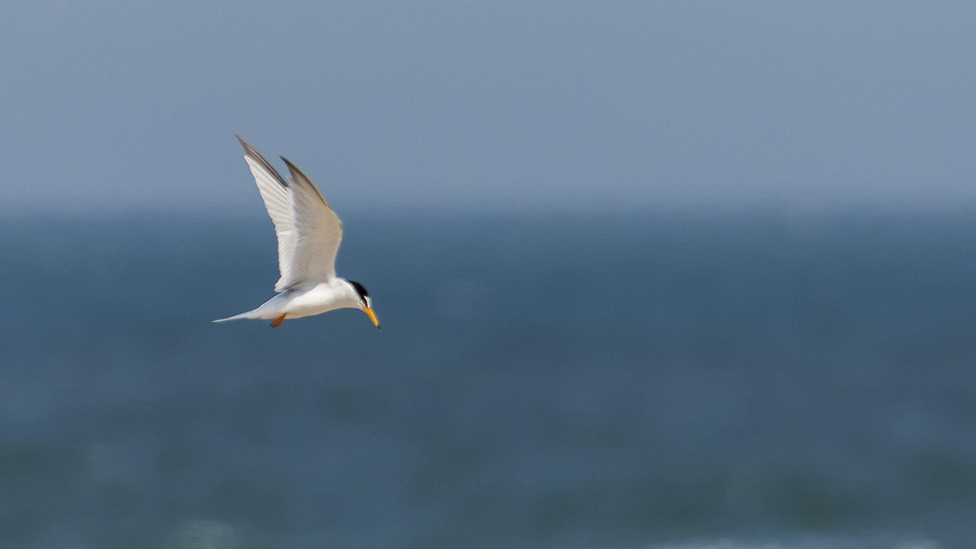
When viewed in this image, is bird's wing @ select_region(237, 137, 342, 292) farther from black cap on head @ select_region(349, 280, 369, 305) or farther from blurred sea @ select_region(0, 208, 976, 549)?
blurred sea @ select_region(0, 208, 976, 549)

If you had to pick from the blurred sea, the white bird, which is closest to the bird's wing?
the white bird

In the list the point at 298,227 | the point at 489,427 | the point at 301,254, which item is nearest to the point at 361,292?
the point at 301,254

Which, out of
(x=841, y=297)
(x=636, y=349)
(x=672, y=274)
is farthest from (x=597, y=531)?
(x=672, y=274)

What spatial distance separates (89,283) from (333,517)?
350ft

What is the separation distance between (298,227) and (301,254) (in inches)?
14.9

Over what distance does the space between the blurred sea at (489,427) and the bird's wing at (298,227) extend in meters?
41.1

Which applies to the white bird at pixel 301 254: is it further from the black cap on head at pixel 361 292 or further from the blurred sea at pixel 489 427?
the blurred sea at pixel 489 427

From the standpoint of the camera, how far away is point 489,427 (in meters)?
71.6

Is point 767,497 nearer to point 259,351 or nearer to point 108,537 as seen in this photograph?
point 108,537

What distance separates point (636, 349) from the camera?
98312 mm

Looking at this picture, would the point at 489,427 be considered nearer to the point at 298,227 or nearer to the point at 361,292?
the point at 361,292

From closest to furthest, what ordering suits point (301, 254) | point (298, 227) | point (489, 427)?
point (298, 227)
point (301, 254)
point (489, 427)

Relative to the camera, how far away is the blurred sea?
188 ft

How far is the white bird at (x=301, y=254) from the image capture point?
14.1 meters
